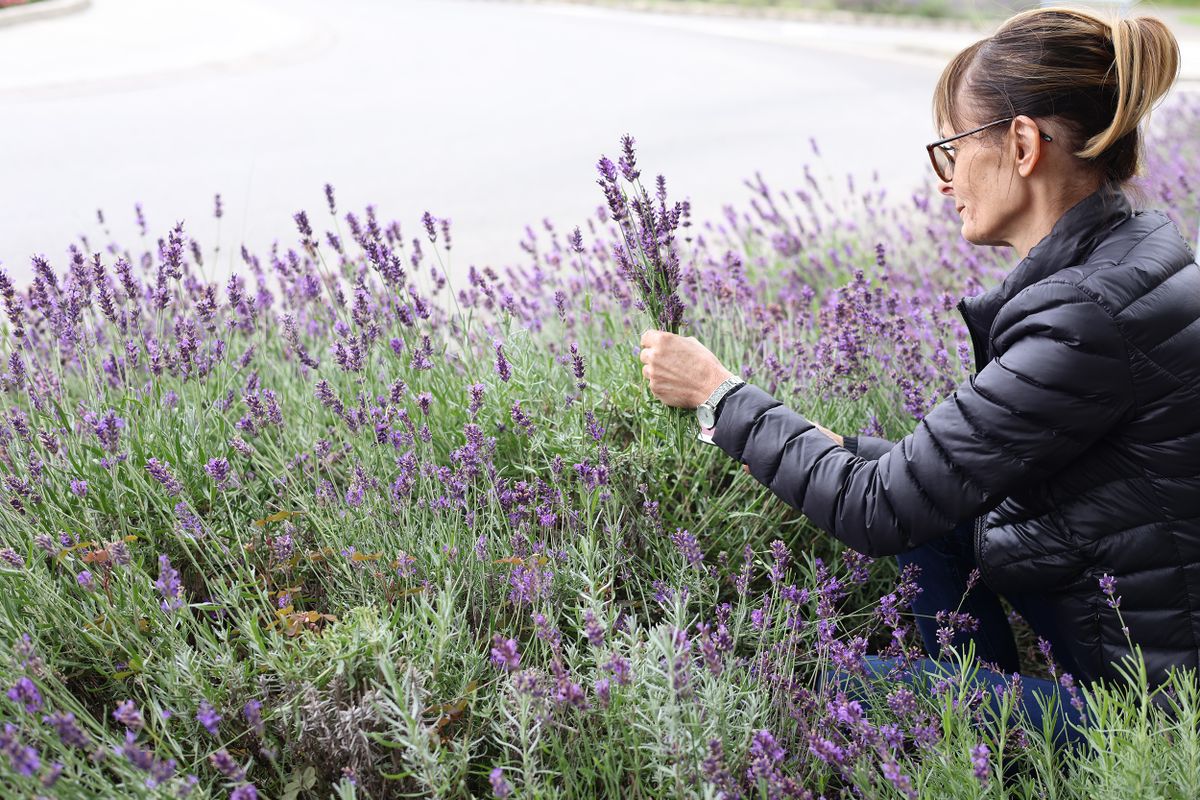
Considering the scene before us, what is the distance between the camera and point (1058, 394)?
2.05 metres

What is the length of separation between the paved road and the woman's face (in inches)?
156

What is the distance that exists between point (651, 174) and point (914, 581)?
5.94m

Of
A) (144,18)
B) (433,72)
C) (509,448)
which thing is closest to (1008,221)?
(509,448)

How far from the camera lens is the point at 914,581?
2.68 meters

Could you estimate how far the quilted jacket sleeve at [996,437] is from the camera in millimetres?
2057

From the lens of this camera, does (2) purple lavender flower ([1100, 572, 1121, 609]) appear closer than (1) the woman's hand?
Yes

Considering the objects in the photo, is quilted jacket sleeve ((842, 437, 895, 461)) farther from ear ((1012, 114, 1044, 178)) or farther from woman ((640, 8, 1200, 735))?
ear ((1012, 114, 1044, 178))

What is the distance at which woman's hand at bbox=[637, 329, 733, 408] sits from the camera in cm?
245

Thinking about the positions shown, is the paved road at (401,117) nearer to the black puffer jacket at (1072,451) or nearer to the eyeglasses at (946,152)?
the eyeglasses at (946,152)

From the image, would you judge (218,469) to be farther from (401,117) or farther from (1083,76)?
(401,117)

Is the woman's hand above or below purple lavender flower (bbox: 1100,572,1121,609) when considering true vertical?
above

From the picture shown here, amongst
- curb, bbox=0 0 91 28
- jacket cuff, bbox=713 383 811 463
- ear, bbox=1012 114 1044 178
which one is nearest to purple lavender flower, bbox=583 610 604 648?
jacket cuff, bbox=713 383 811 463

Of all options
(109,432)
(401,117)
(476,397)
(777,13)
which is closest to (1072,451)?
(476,397)

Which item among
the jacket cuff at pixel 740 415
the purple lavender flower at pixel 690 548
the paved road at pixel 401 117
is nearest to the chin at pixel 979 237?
the jacket cuff at pixel 740 415
